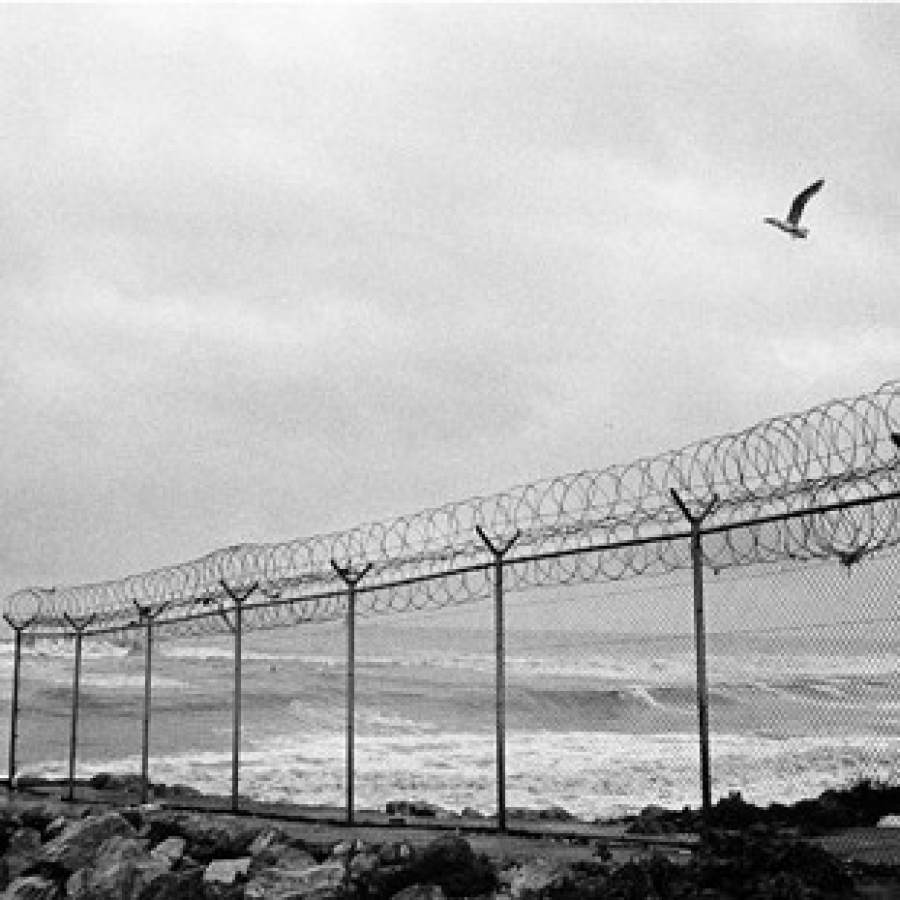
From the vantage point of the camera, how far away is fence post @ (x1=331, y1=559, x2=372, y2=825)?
1299cm

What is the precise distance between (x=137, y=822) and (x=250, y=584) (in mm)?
2984

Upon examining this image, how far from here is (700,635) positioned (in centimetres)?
962

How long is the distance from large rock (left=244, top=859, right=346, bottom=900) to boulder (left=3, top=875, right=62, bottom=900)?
3029mm

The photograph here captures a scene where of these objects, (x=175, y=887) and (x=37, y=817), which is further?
(x=37, y=817)

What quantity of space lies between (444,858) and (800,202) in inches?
209

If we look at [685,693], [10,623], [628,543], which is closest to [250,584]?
[628,543]

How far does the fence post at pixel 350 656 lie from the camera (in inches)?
512

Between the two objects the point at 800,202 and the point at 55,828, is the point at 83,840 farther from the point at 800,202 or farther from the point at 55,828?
the point at 800,202

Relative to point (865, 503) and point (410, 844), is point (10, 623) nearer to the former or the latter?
point (410, 844)

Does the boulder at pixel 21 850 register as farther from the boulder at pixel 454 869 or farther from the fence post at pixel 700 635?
the fence post at pixel 700 635

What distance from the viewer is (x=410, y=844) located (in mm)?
9633

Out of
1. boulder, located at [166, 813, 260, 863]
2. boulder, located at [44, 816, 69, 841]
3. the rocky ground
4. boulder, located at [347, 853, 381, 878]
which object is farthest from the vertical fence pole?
boulder, located at [347, 853, 381, 878]

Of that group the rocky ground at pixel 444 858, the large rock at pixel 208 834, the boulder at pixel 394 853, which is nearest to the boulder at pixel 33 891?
the rocky ground at pixel 444 858

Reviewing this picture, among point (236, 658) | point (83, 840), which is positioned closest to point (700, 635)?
point (83, 840)
